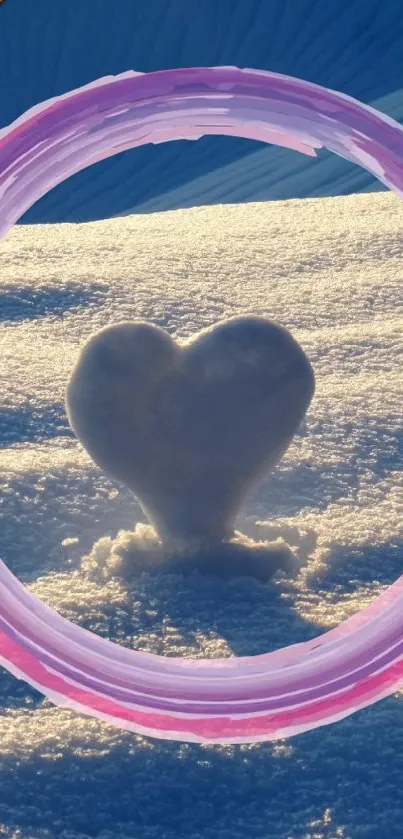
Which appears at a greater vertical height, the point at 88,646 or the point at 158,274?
the point at 158,274

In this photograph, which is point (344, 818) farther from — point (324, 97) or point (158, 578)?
point (324, 97)

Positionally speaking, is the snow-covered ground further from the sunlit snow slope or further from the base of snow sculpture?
the sunlit snow slope

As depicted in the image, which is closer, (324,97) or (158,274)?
(324,97)

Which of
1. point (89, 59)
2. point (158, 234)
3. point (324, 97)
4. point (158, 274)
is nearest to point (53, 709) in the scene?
point (324, 97)

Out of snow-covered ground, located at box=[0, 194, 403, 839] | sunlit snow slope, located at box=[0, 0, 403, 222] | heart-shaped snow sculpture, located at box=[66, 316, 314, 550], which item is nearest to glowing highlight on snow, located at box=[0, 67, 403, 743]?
snow-covered ground, located at box=[0, 194, 403, 839]

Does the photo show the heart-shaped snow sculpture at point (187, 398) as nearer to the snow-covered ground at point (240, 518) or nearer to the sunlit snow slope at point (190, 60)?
the snow-covered ground at point (240, 518)

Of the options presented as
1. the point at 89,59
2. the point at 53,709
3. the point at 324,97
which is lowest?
the point at 53,709

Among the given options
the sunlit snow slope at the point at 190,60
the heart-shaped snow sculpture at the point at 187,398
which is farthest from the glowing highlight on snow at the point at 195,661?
the sunlit snow slope at the point at 190,60
